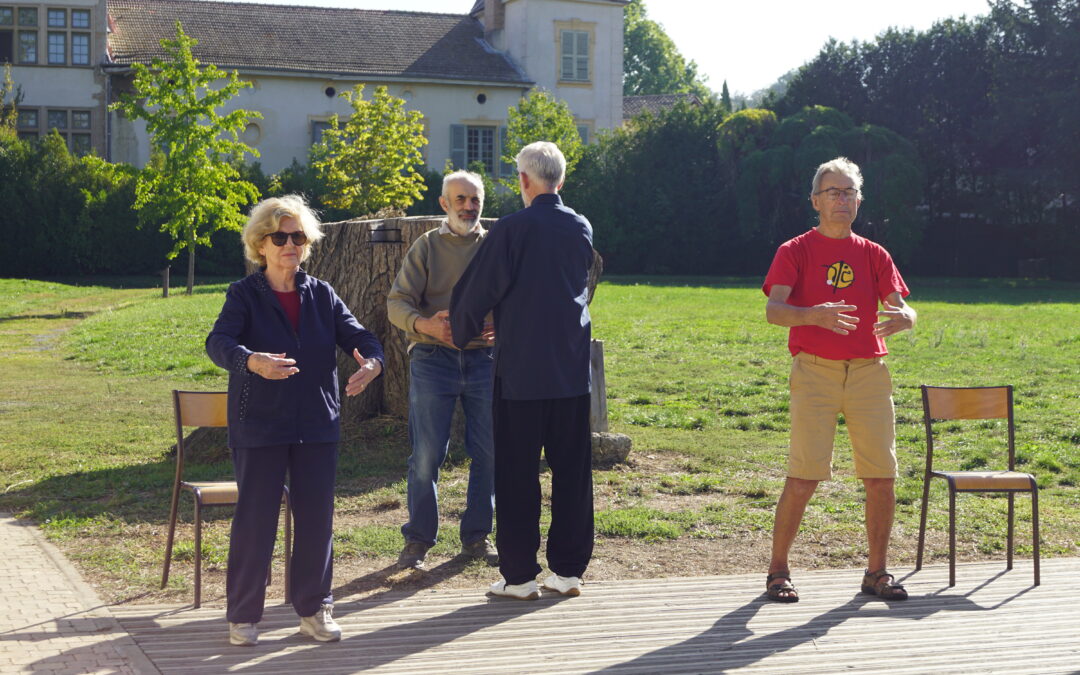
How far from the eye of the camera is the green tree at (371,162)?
4066 centimetres

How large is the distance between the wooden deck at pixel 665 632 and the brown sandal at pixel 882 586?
65 millimetres

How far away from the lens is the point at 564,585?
6180mm

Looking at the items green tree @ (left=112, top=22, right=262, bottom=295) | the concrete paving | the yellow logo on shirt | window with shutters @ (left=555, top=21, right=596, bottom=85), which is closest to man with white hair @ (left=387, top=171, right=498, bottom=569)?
the concrete paving

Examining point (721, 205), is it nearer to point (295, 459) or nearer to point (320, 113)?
point (320, 113)

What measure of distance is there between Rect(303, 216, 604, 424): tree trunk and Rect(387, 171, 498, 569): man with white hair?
2.73 m

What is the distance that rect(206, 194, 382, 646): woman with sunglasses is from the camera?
17.3ft

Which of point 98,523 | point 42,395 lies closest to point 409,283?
point 98,523

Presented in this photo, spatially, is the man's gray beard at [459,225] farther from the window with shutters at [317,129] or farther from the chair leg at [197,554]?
the window with shutters at [317,129]

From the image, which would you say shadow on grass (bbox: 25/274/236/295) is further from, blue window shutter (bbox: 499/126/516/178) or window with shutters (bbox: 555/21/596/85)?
window with shutters (bbox: 555/21/596/85)

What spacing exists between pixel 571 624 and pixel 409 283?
207 centimetres

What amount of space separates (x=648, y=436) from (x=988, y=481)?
5.28 meters

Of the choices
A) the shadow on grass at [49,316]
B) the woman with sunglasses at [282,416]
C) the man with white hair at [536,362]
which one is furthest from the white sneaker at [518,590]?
the shadow on grass at [49,316]

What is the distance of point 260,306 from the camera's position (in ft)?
17.5

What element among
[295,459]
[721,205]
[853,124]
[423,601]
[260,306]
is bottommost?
[423,601]
